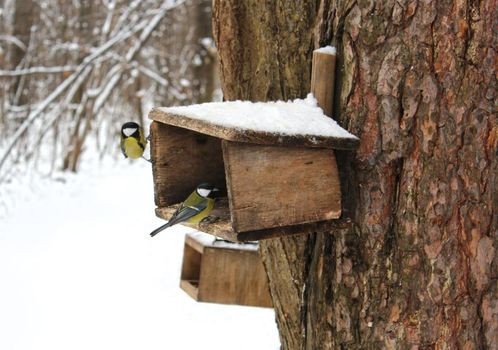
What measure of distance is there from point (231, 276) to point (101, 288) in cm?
268

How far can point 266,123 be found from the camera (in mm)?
1865

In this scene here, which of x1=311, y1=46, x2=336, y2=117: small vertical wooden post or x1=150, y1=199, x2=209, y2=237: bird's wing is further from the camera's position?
x1=150, y1=199, x2=209, y2=237: bird's wing

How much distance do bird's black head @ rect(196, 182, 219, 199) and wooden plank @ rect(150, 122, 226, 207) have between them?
16 centimetres

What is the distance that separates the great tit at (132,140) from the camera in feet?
10.8

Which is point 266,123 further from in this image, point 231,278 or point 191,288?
point 191,288

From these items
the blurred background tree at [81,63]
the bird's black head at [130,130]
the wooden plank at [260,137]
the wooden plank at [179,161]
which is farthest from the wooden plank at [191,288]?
the blurred background tree at [81,63]

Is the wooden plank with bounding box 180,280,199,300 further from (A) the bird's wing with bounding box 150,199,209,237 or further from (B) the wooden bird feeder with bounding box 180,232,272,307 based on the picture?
(A) the bird's wing with bounding box 150,199,209,237

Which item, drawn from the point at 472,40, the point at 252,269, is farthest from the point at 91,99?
the point at 472,40

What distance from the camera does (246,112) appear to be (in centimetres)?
194

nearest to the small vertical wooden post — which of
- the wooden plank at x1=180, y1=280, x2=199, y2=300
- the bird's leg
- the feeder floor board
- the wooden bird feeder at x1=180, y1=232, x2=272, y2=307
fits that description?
the feeder floor board

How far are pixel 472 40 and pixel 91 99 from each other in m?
8.29

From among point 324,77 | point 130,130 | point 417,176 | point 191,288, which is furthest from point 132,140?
point 417,176

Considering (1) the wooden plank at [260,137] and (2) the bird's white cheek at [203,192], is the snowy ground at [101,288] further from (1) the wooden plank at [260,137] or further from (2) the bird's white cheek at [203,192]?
(1) the wooden plank at [260,137]

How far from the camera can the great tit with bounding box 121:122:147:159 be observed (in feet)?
10.8
